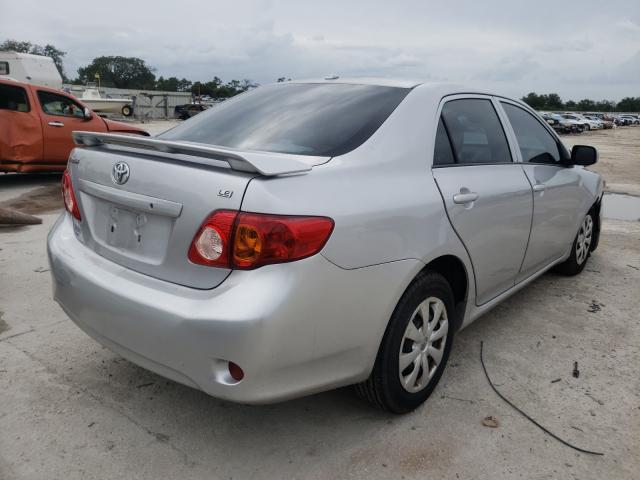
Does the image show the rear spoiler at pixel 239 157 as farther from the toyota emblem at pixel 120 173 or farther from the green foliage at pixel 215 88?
the green foliage at pixel 215 88

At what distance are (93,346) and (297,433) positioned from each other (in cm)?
144

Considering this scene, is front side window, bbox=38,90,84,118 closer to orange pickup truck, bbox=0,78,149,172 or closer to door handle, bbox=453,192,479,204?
orange pickup truck, bbox=0,78,149,172

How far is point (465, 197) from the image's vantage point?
2742 millimetres

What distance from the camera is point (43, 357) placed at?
3.08 meters

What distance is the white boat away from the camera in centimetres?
2827

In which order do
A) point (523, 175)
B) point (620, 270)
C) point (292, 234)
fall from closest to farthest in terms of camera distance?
1. point (292, 234)
2. point (523, 175)
3. point (620, 270)

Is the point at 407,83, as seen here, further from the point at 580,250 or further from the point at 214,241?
the point at 580,250

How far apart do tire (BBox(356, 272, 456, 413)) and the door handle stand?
0.39 metres

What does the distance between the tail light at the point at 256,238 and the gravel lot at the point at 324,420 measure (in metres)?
0.90

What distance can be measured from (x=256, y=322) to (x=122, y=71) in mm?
121974

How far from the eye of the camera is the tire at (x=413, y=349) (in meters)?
2.39

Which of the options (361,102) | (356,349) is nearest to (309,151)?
(361,102)

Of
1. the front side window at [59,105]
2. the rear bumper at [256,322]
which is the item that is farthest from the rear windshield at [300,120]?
the front side window at [59,105]

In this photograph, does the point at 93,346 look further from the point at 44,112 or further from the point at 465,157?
the point at 44,112
